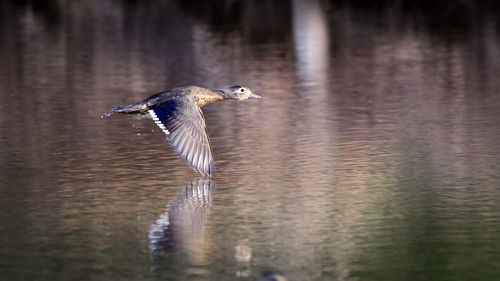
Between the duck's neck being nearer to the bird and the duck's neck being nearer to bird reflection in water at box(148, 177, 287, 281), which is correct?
the bird

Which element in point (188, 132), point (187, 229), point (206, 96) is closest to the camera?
point (187, 229)

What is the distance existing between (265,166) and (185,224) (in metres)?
2.52

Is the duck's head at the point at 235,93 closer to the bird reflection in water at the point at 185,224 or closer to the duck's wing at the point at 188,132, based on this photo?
the duck's wing at the point at 188,132

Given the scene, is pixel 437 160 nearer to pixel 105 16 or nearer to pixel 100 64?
pixel 100 64

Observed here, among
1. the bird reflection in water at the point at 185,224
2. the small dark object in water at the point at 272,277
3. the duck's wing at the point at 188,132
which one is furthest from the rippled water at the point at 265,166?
the small dark object in water at the point at 272,277

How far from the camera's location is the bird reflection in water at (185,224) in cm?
911

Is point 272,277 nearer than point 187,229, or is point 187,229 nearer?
point 272,277

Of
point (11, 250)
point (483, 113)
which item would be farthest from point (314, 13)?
point (11, 250)

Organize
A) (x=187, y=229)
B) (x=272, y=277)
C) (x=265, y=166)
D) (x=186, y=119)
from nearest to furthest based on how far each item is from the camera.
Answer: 1. (x=272, y=277)
2. (x=187, y=229)
3. (x=186, y=119)
4. (x=265, y=166)

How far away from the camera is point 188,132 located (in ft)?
37.4

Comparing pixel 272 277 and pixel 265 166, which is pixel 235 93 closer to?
pixel 265 166

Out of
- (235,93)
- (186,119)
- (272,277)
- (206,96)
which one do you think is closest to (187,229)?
(186,119)

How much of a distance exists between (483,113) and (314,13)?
17.1 metres

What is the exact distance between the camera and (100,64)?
22.6 m
